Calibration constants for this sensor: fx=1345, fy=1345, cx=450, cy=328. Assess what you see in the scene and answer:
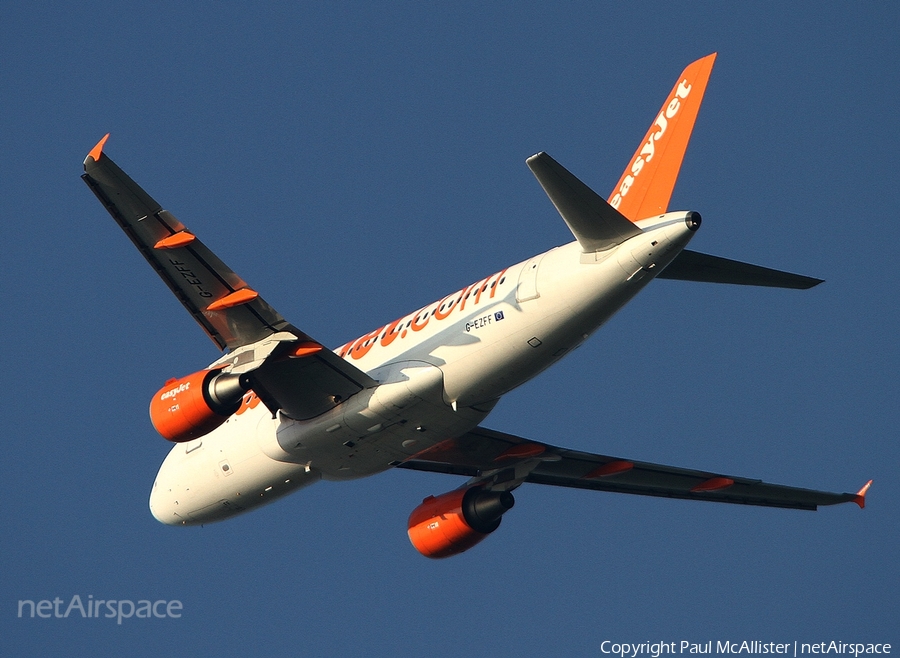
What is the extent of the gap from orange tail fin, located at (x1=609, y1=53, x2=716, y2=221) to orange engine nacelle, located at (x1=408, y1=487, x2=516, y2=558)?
10605 mm

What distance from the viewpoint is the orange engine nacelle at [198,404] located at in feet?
102

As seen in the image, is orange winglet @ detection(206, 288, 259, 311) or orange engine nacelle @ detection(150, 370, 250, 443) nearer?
orange winglet @ detection(206, 288, 259, 311)

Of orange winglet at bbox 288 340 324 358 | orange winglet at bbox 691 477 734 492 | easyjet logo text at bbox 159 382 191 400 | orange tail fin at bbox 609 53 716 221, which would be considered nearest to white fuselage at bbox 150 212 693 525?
orange tail fin at bbox 609 53 716 221

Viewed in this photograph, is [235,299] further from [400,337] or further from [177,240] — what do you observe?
[400,337]

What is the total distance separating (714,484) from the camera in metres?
38.5

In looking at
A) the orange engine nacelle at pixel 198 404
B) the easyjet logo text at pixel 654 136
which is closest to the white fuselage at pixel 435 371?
the easyjet logo text at pixel 654 136

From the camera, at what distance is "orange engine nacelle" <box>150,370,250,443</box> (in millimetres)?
31078

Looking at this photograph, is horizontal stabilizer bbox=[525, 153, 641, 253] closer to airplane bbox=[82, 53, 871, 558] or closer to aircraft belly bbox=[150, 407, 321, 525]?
airplane bbox=[82, 53, 871, 558]

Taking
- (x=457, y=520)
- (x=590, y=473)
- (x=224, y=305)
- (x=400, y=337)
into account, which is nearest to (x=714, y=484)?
(x=590, y=473)

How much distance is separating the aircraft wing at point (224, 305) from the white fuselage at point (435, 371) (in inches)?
30.0

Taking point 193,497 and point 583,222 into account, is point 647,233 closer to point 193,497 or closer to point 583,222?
point 583,222

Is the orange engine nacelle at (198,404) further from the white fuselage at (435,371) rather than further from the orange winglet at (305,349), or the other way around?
the white fuselage at (435,371)

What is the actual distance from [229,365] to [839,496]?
57.7ft

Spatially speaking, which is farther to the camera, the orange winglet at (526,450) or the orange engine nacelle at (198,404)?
the orange winglet at (526,450)
